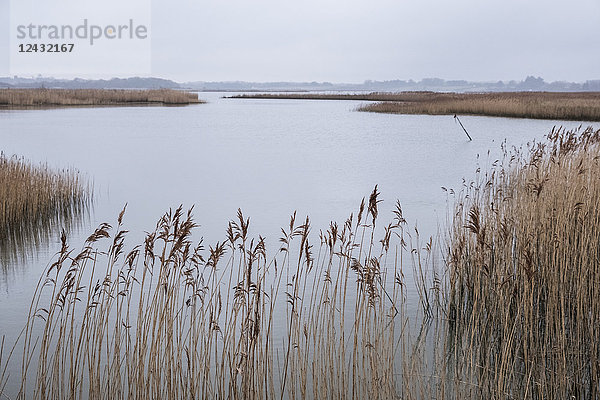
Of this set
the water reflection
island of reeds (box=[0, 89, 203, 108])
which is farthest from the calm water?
island of reeds (box=[0, 89, 203, 108])

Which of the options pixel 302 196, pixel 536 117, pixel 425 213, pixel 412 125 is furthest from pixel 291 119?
pixel 425 213

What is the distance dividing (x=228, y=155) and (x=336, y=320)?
1077 cm

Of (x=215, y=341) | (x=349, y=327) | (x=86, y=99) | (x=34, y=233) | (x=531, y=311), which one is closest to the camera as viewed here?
(x=531, y=311)

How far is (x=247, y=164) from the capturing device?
532 inches

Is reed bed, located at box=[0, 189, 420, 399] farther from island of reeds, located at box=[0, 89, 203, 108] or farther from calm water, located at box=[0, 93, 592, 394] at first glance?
island of reeds, located at box=[0, 89, 203, 108]

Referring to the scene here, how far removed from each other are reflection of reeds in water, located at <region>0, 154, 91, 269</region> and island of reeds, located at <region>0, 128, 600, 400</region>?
94cm

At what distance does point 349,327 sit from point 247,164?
9.29 m

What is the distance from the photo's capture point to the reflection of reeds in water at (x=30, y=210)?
6.65 meters

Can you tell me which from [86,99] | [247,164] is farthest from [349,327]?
[86,99]

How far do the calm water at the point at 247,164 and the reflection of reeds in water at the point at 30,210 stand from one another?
0.18 m

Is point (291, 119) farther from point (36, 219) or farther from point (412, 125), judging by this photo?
point (36, 219)

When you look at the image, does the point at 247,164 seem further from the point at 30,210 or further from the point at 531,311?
the point at 531,311

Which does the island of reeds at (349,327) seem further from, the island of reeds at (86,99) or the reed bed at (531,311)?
the island of reeds at (86,99)

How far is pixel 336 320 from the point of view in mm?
4484
